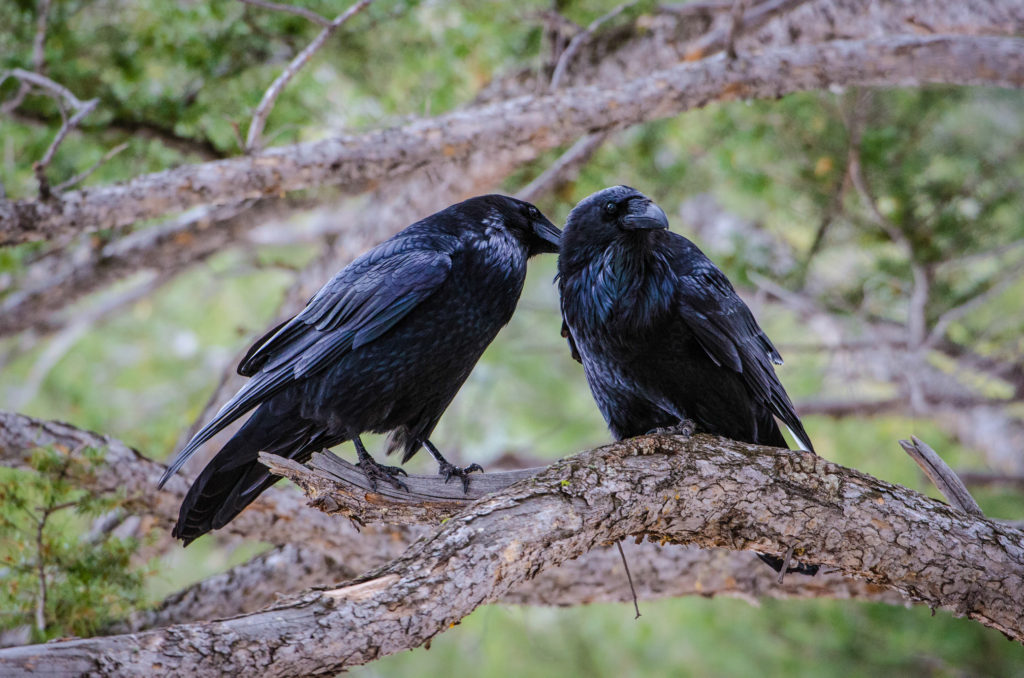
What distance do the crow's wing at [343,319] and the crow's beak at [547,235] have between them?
461 millimetres

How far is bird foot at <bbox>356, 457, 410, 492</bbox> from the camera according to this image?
337cm

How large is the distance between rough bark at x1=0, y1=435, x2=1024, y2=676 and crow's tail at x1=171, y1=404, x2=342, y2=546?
1.15 m

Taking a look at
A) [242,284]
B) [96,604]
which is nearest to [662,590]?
[96,604]

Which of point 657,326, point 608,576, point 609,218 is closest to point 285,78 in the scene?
point 609,218

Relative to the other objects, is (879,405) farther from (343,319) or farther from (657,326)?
(343,319)

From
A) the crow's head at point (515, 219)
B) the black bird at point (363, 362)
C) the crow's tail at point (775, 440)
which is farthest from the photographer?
the crow's head at point (515, 219)

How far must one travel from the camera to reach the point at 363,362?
137 inches

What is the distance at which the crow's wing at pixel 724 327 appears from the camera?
3.45m

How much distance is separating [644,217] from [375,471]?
4.70 ft

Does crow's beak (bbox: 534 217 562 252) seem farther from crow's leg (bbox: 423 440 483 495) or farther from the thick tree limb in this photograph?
the thick tree limb

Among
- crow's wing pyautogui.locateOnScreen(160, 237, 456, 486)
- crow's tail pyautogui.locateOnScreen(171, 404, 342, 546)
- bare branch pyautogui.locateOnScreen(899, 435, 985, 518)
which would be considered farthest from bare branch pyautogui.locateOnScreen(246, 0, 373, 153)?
bare branch pyautogui.locateOnScreen(899, 435, 985, 518)

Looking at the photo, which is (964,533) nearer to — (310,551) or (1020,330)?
(310,551)

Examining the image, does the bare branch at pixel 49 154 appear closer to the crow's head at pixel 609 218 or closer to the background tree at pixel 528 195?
the background tree at pixel 528 195

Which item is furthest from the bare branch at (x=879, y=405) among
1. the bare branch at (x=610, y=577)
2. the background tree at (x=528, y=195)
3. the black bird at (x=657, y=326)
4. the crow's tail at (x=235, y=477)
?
the crow's tail at (x=235, y=477)
